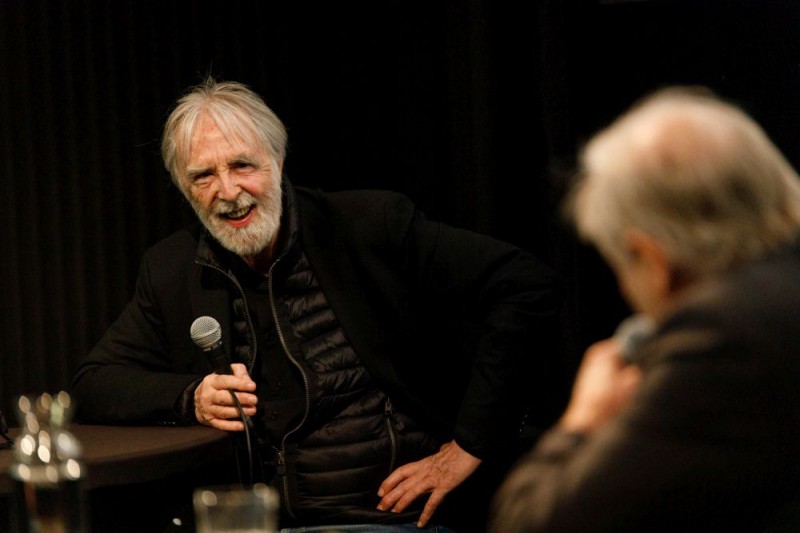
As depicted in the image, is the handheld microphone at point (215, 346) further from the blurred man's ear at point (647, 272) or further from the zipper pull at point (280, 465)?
the blurred man's ear at point (647, 272)

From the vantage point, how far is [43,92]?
3.71 meters

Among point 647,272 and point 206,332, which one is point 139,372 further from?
point 647,272

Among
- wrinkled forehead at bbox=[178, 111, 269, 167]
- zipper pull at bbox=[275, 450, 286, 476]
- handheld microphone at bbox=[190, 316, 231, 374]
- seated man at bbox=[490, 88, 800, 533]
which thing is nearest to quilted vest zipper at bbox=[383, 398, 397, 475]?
zipper pull at bbox=[275, 450, 286, 476]

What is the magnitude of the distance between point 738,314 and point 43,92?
3106 mm

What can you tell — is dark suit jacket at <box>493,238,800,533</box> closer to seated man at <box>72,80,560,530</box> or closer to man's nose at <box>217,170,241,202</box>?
seated man at <box>72,80,560,530</box>

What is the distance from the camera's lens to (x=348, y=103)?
4.05 m

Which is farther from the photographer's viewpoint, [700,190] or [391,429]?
[391,429]

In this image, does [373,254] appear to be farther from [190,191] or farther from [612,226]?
[612,226]

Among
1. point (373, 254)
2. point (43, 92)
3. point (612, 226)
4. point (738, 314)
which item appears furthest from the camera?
point (43, 92)

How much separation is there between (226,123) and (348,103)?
1266 millimetres

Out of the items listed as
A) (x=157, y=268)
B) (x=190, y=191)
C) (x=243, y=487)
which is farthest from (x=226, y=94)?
(x=243, y=487)

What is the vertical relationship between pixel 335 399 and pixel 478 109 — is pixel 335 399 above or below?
below

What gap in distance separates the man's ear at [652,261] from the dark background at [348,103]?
1719 millimetres

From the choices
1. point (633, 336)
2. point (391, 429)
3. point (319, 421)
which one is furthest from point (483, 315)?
point (633, 336)
